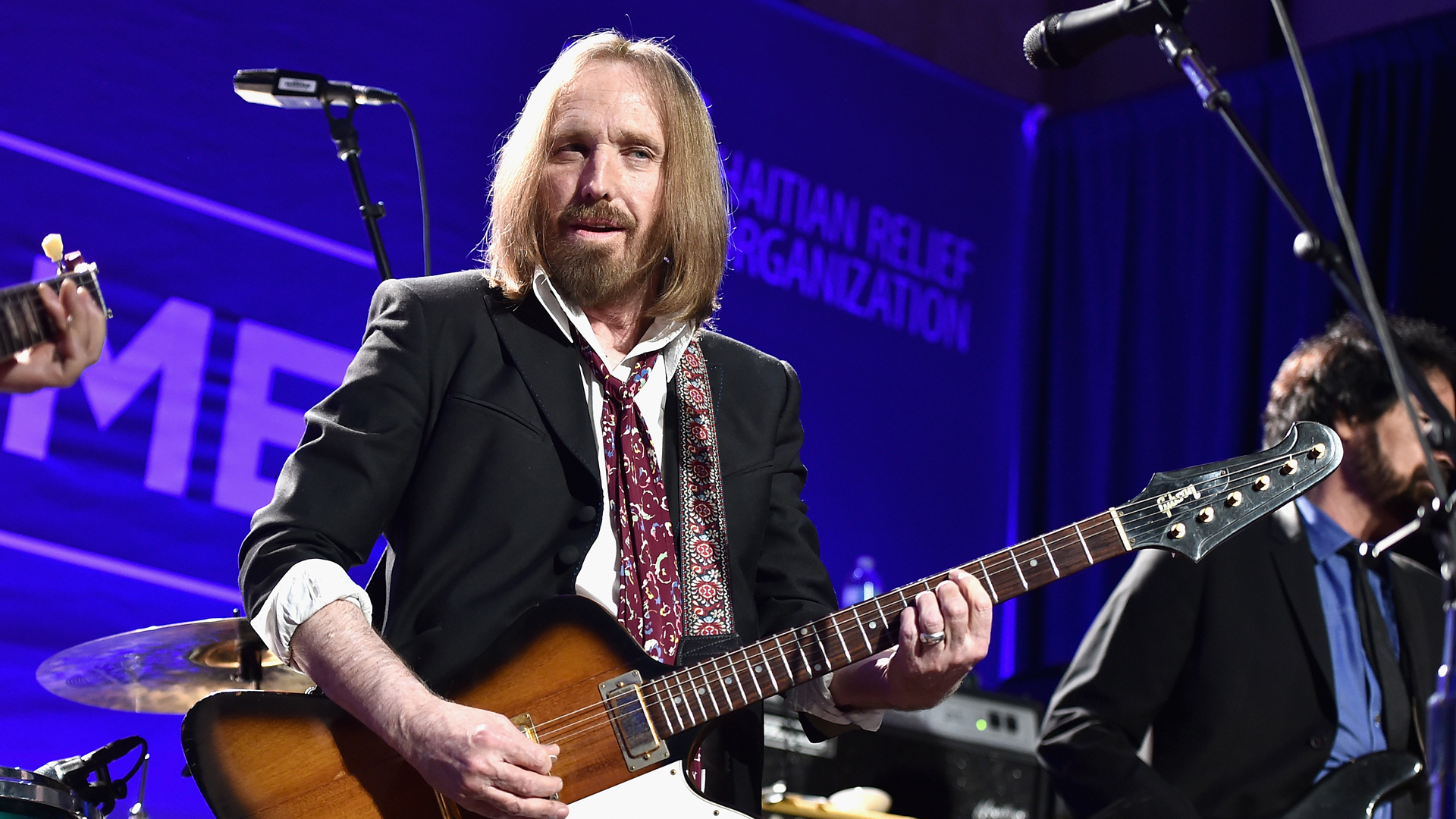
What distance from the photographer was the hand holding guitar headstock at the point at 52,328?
1812mm

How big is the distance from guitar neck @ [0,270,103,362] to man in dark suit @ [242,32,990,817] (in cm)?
39

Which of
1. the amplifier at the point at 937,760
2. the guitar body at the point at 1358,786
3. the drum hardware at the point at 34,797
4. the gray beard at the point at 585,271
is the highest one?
the gray beard at the point at 585,271

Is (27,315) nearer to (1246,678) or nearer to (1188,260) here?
(1246,678)

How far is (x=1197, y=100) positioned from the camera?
617cm

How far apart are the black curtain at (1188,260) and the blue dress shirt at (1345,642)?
1.63 meters

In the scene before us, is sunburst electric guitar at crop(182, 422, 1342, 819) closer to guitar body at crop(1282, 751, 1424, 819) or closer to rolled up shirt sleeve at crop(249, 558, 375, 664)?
rolled up shirt sleeve at crop(249, 558, 375, 664)

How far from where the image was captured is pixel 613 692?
6.68 feet

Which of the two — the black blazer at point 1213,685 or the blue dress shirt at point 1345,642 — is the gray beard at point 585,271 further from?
the blue dress shirt at point 1345,642

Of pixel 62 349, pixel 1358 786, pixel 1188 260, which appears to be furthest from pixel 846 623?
pixel 1188 260

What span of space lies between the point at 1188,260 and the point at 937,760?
3.05m

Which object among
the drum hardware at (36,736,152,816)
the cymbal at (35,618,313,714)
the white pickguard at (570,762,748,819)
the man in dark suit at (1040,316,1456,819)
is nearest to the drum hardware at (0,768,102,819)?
the drum hardware at (36,736,152,816)

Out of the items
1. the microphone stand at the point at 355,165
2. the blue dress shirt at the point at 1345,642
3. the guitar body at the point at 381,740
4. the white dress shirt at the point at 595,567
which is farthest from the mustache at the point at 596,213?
the blue dress shirt at the point at 1345,642

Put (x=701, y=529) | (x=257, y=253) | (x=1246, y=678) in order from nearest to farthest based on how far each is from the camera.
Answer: (x=701, y=529), (x=1246, y=678), (x=257, y=253)

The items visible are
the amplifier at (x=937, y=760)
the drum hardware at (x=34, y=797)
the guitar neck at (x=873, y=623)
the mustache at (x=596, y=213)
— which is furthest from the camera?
the amplifier at (x=937, y=760)
